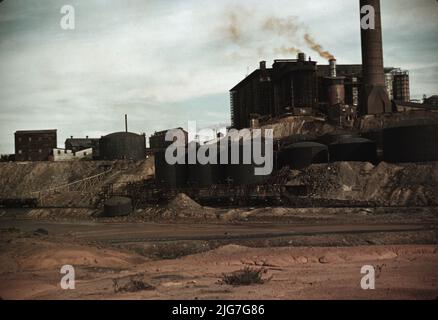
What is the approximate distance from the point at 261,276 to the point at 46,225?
22123 millimetres

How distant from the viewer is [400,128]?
36.2m

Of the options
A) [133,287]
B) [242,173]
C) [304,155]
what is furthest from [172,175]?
[133,287]

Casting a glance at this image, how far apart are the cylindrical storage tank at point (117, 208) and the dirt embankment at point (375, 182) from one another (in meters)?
11.2

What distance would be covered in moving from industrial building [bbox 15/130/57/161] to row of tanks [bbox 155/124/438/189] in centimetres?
3245

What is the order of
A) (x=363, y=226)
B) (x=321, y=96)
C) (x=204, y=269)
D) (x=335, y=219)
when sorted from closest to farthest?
(x=204, y=269) < (x=363, y=226) < (x=335, y=219) < (x=321, y=96)

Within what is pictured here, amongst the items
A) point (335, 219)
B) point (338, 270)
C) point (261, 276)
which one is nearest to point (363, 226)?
point (335, 219)

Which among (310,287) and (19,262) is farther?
(19,262)

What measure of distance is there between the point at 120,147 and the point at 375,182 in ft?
97.6

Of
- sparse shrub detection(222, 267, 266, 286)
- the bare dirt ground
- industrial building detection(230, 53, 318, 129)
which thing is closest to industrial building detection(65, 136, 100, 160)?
industrial building detection(230, 53, 318, 129)

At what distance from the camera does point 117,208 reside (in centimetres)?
3328

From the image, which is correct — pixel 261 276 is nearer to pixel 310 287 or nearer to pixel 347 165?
pixel 310 287

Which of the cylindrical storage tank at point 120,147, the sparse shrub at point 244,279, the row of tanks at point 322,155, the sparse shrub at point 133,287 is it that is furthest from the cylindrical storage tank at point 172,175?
the sparse shrub at point 133,287

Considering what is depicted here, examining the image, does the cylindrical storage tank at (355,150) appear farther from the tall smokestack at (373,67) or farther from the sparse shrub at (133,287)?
the sparse shrub at (133,287)

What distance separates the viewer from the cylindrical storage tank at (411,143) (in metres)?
34.5
